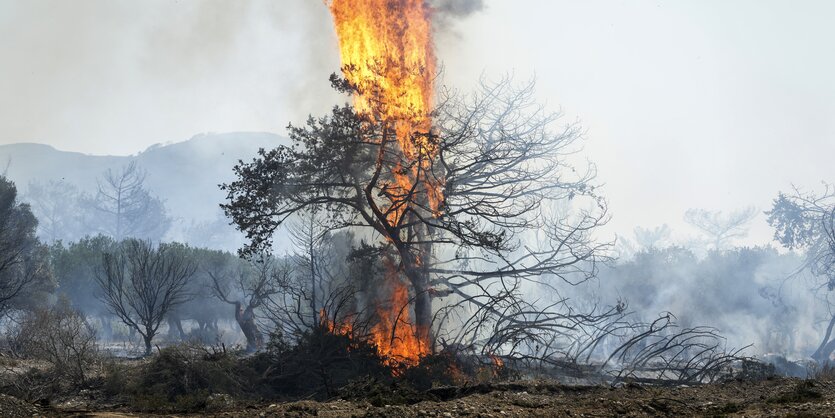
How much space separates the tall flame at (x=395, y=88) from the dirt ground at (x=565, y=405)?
548 cm

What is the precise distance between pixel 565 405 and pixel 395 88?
9860mm

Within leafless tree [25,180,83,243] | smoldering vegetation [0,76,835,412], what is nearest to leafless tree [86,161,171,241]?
leafless tree [25,180,83,243]

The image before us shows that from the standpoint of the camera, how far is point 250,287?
140ft

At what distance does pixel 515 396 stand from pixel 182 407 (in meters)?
5.05

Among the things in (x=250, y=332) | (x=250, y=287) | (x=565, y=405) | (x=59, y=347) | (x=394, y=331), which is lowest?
(x=565, y=405)

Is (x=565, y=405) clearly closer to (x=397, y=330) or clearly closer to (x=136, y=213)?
(x=397, y=330)

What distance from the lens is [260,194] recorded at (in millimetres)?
16188

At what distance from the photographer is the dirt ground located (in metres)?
8.30

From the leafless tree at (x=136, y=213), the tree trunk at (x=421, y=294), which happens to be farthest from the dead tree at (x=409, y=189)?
the leafless tree at (x=136, y=213)

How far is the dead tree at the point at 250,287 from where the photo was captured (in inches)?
1077

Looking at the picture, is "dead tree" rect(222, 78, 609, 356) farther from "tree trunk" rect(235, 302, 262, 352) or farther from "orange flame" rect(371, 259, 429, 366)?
"tree trunk" rect(235, 302, 262, 352)

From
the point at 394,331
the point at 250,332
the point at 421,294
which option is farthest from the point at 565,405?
the point at 250,332

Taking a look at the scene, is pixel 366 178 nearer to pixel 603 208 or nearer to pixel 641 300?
pixel 603 208

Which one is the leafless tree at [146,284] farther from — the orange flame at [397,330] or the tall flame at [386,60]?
the tall flame at [386,60]
